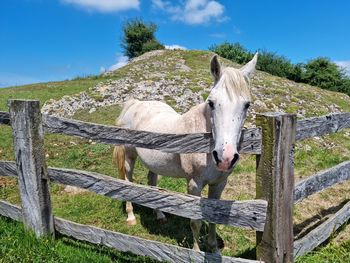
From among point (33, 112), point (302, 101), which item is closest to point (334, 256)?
point (33, 112)

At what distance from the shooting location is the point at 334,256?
4332 mm

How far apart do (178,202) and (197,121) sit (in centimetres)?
123

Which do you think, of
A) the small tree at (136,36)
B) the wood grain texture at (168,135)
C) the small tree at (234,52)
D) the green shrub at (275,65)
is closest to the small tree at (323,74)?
the green shrub at (275,65)

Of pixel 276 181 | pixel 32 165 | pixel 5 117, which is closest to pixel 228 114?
pixel 276 181

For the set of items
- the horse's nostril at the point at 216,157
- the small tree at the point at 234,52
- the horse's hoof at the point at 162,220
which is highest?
the small tree at the point at 234,52

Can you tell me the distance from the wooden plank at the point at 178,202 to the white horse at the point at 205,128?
42 centimetres

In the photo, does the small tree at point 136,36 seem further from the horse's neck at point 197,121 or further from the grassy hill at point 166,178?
the horse's neck at point 197,121

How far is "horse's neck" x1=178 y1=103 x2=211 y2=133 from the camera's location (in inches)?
172

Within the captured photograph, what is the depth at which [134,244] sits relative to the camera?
415cm

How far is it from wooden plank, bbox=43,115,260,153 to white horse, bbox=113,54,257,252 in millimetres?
185

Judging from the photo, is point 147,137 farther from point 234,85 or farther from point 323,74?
point 323,74

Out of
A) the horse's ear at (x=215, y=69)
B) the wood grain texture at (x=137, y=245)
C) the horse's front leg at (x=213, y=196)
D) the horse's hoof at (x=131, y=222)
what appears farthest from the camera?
the horse's hoof at (x=131, y=222)

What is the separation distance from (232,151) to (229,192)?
4160 mm

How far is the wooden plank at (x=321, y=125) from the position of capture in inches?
159
